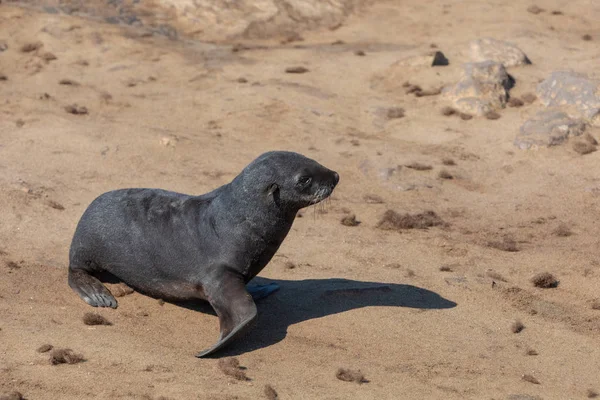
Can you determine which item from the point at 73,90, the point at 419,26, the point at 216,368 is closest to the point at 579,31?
the point at 419,26

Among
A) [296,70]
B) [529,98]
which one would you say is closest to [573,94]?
[529,98]

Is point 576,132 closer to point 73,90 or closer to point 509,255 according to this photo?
point 509,255

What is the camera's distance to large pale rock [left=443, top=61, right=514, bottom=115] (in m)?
14.4

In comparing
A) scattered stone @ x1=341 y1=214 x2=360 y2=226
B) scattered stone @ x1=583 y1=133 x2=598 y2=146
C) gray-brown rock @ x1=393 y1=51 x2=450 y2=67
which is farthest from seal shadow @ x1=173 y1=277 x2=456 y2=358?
gray-brown rock @ x1=393 y1=51 x2=450 y2=67

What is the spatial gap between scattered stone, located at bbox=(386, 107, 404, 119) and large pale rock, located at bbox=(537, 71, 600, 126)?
2.08 metres

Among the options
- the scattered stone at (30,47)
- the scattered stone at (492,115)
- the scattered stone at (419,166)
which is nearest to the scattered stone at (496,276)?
the scattered stone at (419,166)

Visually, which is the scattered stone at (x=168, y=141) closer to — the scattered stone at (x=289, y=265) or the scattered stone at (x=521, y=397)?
the scattered stone at (x=289, y=265)

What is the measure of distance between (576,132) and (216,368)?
824 centimetres

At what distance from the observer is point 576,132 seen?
527 inches

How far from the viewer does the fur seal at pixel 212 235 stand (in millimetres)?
7578

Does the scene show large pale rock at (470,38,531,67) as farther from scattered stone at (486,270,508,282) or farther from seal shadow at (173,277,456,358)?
seal shadow at (173,277,456,358)

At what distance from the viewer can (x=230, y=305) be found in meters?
7.36

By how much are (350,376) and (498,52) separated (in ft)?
33.7

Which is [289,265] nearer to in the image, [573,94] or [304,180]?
[304,180]
